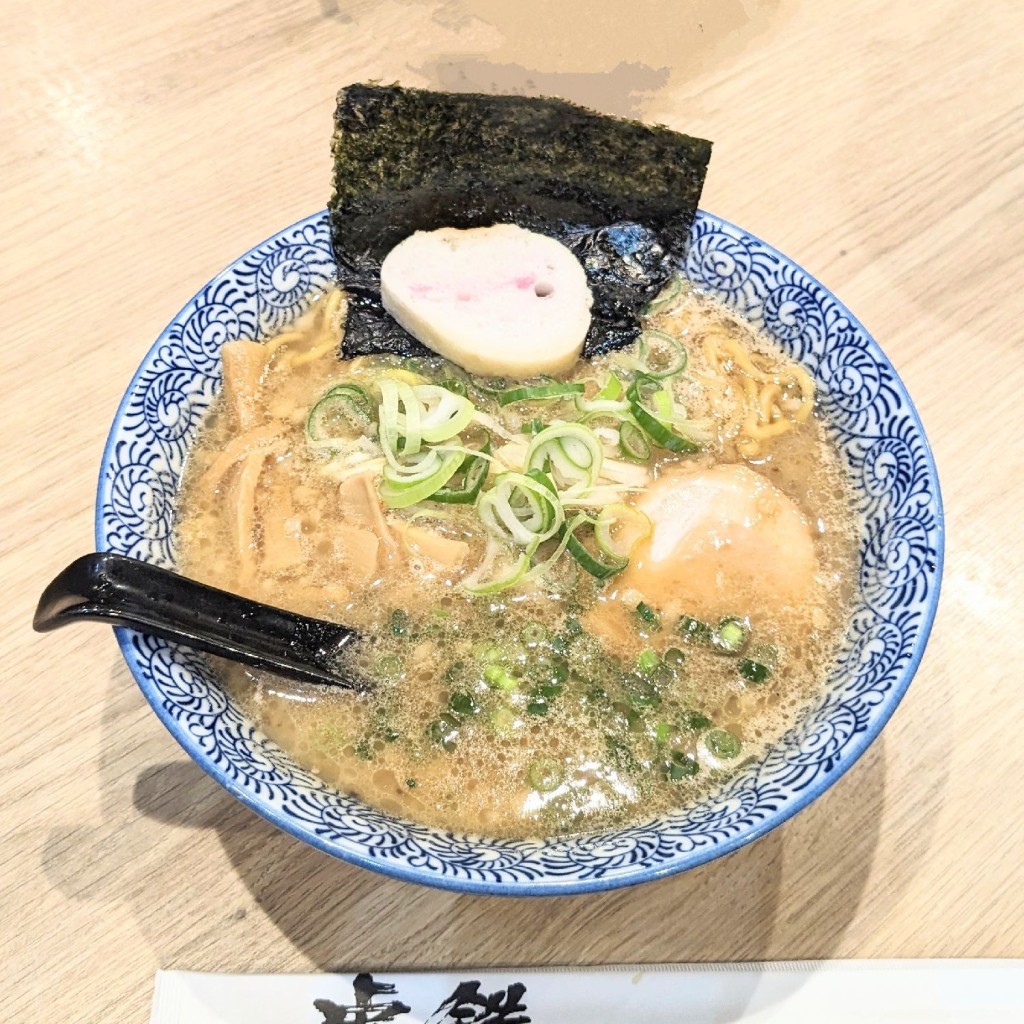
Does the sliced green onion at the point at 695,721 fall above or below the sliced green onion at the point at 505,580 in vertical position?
below

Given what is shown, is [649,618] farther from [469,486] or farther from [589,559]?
[469,486]

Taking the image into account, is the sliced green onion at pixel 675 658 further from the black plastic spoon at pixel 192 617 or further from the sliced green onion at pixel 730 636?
the black plastic spoon at pixel 192 617

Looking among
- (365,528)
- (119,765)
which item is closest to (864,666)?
(365,528)

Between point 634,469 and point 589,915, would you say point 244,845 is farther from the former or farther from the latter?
point 634,469

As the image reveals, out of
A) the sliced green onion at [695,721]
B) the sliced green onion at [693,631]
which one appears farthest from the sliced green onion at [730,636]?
the sliced green onion at [695,721]

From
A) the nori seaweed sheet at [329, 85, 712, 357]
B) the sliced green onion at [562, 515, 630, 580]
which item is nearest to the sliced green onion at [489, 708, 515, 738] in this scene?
the sliced green onion at [562, 515, 630, 580]

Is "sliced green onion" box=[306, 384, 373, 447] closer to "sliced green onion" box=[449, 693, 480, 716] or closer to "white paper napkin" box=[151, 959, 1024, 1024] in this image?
"sliced green onion" box=[449, 693, 480, 716]
